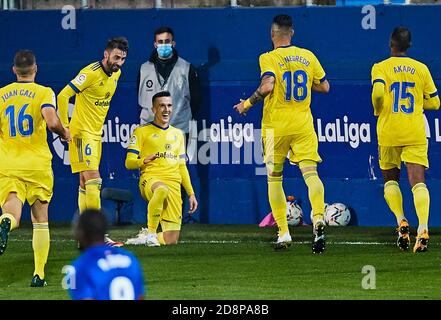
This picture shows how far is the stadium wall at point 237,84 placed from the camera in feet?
58.8

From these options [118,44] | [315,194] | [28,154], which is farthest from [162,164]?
[28,154]

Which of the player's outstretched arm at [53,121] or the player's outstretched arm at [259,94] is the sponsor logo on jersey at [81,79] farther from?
the player's outstretched arm at [53,121]

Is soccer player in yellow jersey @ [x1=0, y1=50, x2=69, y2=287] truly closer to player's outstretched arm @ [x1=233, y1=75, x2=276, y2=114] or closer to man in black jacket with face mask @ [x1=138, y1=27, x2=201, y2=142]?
player's outstretched arm @ [x1=233, y1=75, x2=276, y2=114]

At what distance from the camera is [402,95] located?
48.9ft

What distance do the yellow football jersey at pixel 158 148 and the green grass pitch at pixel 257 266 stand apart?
2.87ft

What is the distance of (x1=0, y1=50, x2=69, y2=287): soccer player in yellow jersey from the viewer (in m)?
12.2

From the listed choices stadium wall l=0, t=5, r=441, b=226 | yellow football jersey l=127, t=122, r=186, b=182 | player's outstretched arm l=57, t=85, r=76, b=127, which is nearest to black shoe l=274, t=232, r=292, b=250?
yellow football jersey l=127, t=122, r=186, b=182

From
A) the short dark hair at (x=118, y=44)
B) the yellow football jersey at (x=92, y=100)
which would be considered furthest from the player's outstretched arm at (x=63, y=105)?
the short dark hair at (x=118, y=44)

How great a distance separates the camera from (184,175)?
1608cm

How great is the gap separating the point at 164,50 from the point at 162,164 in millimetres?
2487

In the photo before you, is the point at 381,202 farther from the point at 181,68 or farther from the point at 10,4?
the point at 10,4

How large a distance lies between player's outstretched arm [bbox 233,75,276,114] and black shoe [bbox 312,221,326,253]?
1.41 metres
